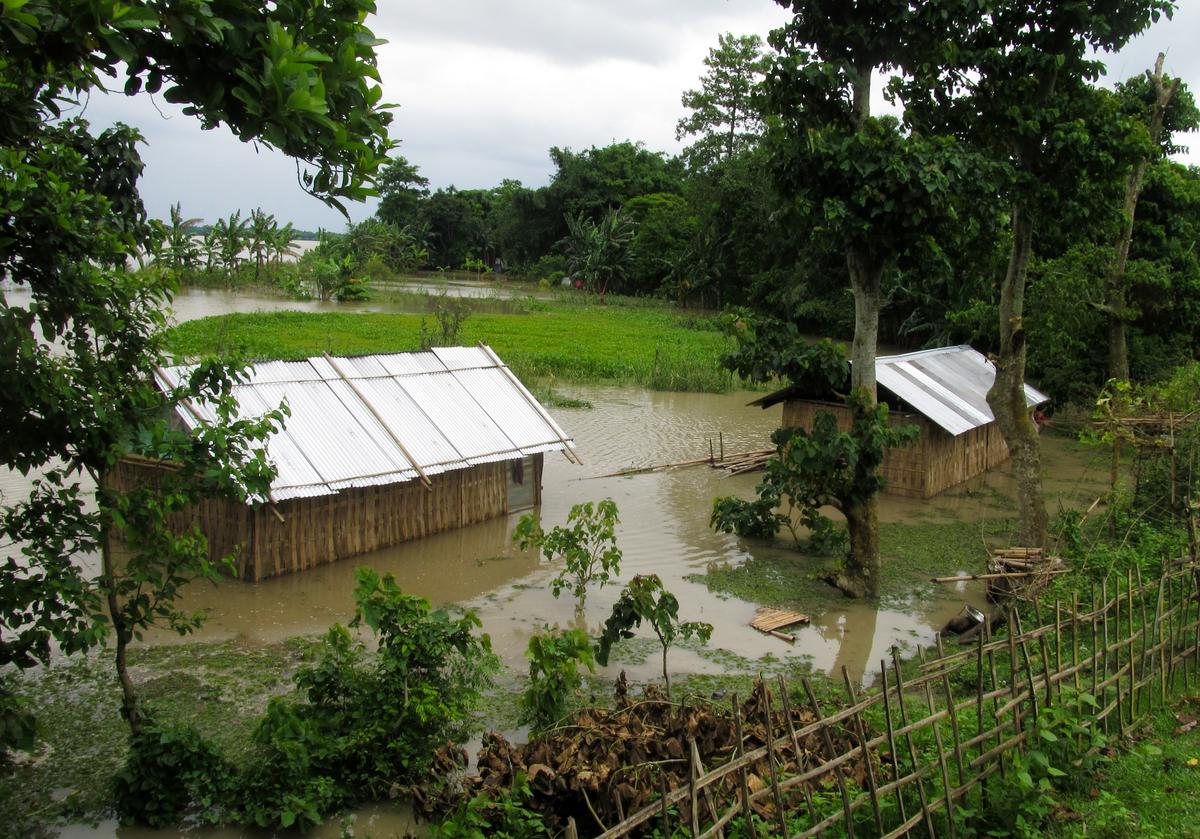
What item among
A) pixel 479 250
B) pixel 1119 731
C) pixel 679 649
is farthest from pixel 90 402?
pixel 479 250

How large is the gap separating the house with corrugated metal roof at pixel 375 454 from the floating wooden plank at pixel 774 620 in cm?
388

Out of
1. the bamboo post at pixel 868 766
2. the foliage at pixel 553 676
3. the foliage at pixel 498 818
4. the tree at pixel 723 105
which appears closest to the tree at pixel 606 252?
the tree at pixel 723 105

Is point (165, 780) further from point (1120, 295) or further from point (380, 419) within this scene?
point (1120, 295)

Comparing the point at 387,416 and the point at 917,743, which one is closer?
the point at 917,743

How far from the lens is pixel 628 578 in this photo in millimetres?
10562

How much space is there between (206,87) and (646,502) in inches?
425

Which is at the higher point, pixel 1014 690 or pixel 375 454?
pixel 375 454

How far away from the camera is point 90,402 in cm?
527

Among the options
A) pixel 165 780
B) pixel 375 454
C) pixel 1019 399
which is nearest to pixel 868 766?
pixel 165 780

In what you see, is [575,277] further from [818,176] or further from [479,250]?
[818,176]

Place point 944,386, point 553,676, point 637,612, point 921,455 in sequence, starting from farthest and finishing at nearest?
point 944,386 → point 921,455 → point 637,612 → point 553,676

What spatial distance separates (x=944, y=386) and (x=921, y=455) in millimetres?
2260

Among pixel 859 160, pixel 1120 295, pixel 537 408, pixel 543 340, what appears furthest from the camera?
pixel 543 340

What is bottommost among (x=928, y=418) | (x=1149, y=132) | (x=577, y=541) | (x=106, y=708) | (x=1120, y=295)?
(x=106, y=708)
